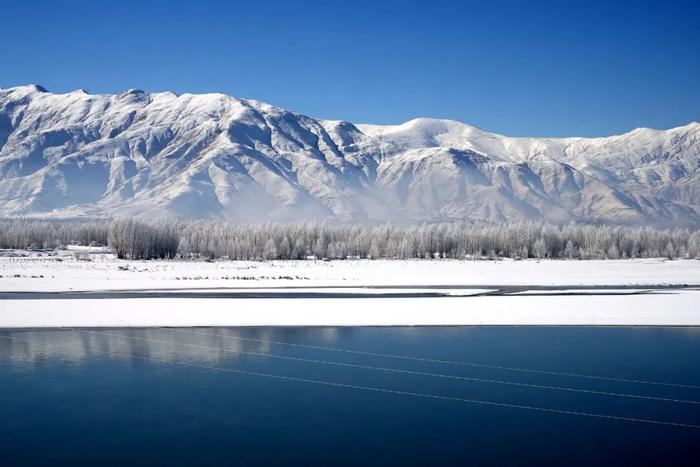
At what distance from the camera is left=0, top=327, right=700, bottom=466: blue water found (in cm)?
1680

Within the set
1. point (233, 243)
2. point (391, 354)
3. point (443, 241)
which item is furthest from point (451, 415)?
point (443, 241)

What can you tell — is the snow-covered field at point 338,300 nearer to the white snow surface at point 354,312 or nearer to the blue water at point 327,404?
the white snow surface at point 354,312

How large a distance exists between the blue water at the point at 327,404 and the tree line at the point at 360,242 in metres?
79.4

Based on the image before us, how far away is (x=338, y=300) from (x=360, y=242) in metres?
77.4

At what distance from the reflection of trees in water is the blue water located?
8 centimetres

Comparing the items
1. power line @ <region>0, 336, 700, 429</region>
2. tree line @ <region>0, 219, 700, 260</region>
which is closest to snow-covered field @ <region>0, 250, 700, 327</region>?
power line @ <region>0, 336, 700, 429</region>

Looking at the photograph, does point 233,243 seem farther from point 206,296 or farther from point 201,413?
point 201,413

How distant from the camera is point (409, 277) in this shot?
7312 cm

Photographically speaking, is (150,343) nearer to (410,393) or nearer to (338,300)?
(410,393)

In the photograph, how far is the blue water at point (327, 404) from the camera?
16.8 metres

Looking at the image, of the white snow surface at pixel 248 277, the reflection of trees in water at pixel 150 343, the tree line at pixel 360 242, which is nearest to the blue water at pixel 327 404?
the reflection of trees in water at pixel 150 343

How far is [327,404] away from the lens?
21.0 m

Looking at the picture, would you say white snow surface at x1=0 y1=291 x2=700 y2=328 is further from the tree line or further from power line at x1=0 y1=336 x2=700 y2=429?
the tree line

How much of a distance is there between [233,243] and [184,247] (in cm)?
724
